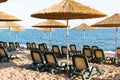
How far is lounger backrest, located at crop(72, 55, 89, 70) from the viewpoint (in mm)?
8130

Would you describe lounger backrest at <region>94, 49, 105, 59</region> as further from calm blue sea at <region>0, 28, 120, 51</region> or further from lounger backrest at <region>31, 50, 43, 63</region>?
calm blue sea at <region>0, 28, 120, 51</region>

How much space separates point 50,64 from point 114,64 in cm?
333

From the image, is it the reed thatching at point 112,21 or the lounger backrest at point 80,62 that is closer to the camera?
the lounger backrest at point 80,62

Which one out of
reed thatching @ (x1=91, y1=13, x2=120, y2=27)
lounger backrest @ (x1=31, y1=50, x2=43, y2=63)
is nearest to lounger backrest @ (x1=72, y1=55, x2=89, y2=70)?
lounger backrest @ (x1=31, y1=50, x2=43, y2=63)

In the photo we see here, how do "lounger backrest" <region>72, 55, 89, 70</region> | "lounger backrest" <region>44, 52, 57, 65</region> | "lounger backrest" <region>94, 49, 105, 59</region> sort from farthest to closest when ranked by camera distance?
"lounger backrest" <region>94, 49, 105, 59</region> < "lounger backrest" <region>44, 52, 57, 65</region> < "lounger backrest" <region>72, 55, 89, 70</region>

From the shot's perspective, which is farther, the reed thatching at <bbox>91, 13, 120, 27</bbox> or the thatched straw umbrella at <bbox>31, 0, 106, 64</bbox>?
the reed thatching at <bbox>91, 13, 120, 27</bbox>

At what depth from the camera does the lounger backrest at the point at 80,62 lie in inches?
320

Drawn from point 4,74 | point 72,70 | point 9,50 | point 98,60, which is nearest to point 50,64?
point 72,70

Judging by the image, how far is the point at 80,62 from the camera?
827 cm

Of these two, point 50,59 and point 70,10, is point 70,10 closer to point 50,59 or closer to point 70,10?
point 70,10

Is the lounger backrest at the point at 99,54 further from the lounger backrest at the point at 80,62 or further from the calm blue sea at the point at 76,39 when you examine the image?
the calm blue sea at the point at 76,39

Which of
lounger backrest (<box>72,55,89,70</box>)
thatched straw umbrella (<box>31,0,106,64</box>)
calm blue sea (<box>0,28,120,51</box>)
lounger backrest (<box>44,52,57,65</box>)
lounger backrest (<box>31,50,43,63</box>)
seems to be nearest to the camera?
thatched straw umbrella (<box>31,0,106,64</box>)

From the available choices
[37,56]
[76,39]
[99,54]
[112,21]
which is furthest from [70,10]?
[76,39]

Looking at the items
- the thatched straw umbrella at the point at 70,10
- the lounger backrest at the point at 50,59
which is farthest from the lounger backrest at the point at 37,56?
the thatched straw umbrella at the point at 70,10
